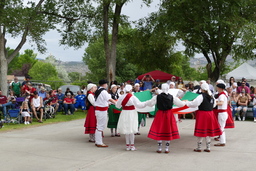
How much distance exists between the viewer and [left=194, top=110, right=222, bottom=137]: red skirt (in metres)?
9.42

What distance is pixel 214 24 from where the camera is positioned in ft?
84.0

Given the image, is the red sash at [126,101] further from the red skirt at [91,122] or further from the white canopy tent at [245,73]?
the white canopy tent at [245,73]

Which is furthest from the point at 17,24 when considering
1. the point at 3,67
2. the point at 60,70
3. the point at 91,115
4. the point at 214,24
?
the point at 60,70

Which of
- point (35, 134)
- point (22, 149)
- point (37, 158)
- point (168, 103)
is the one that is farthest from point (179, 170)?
point (35, 134)

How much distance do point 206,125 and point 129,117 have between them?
207 cm

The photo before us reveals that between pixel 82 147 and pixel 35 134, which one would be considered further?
pixel 35 134

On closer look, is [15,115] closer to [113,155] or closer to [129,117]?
[129,117]

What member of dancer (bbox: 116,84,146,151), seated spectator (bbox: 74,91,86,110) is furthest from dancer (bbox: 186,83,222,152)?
seated spectator (bbox: 74,91,86,110)

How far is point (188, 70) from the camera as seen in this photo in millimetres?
86188

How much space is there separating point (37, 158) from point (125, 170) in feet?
7.93

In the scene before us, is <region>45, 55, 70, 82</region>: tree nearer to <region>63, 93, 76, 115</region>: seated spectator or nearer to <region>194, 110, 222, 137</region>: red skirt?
<region>63, 93, 76, 115</region>: seated spectator

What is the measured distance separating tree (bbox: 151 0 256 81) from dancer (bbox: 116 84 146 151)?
1661 centimetres

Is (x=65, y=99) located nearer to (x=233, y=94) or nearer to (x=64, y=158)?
(x=233, y=94)

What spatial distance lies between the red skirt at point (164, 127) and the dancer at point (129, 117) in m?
0.58
